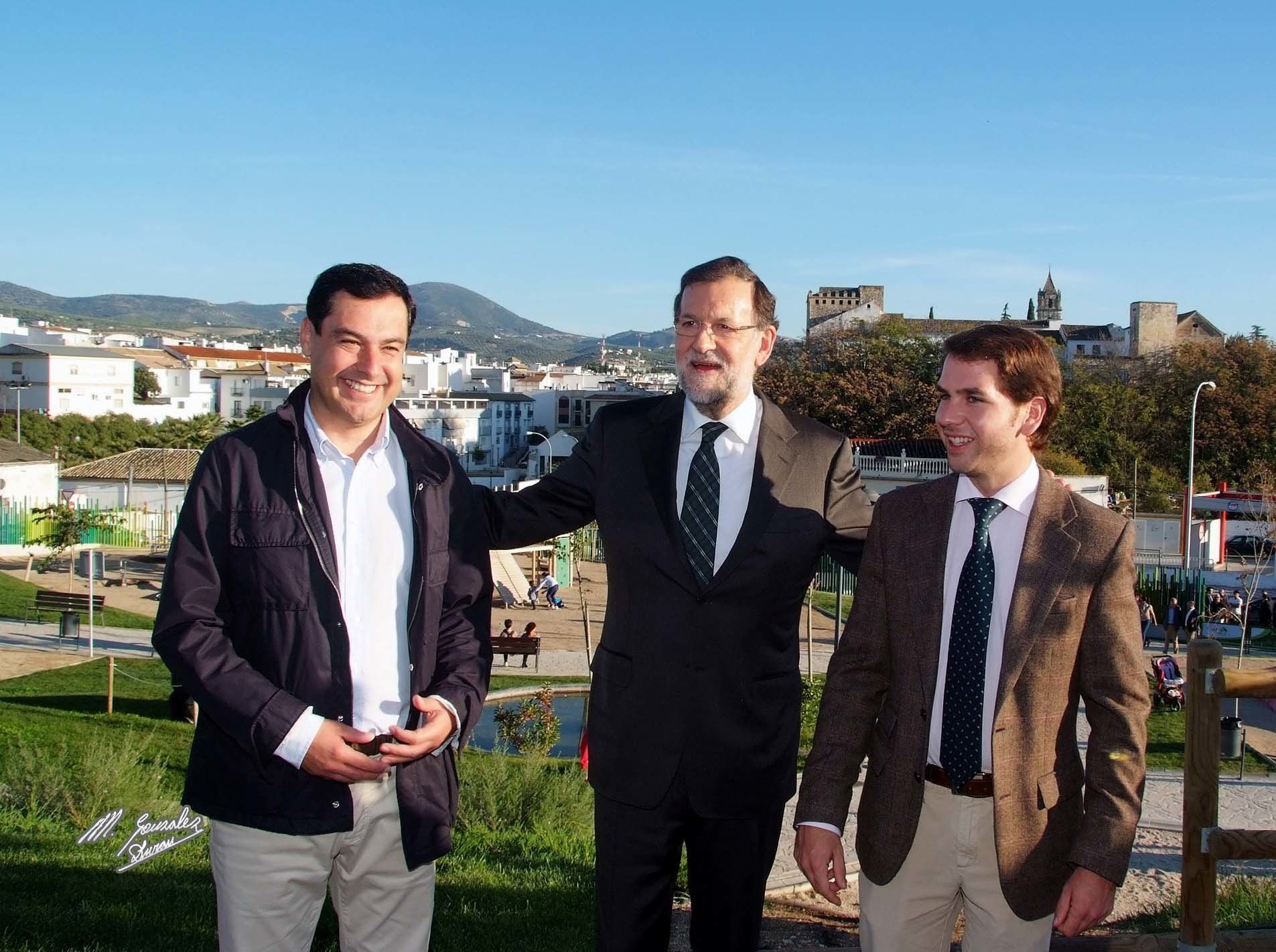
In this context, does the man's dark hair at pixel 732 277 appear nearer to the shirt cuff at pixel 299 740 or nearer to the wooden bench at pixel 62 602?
the shirt cuff at pixel 299 740

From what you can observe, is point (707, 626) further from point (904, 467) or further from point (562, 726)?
point (904, 467)

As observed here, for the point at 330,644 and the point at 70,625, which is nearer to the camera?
the point at 330,644

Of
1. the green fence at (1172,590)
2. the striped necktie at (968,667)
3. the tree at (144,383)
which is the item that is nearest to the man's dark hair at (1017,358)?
the striped necktie at (968,667)

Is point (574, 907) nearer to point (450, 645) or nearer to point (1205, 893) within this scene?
point (450, 645)

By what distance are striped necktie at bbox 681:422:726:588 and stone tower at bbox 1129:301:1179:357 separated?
93.7m

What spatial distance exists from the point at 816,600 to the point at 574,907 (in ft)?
67.5

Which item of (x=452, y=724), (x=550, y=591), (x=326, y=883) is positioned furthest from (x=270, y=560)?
(x=550, y=591)

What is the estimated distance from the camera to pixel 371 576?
115 inches

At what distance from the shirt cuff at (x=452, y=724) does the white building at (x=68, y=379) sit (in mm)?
65613

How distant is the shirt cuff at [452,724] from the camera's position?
2925mm

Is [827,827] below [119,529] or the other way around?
the other way around

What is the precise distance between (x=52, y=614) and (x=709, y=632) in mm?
20262

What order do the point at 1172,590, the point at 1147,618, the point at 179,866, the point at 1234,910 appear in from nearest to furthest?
1. the point at 1234,910
2. the point at 179,866
3. the point at 1147,618
4. the point at 1172,590

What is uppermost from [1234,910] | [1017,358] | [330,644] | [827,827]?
[1017,358]
